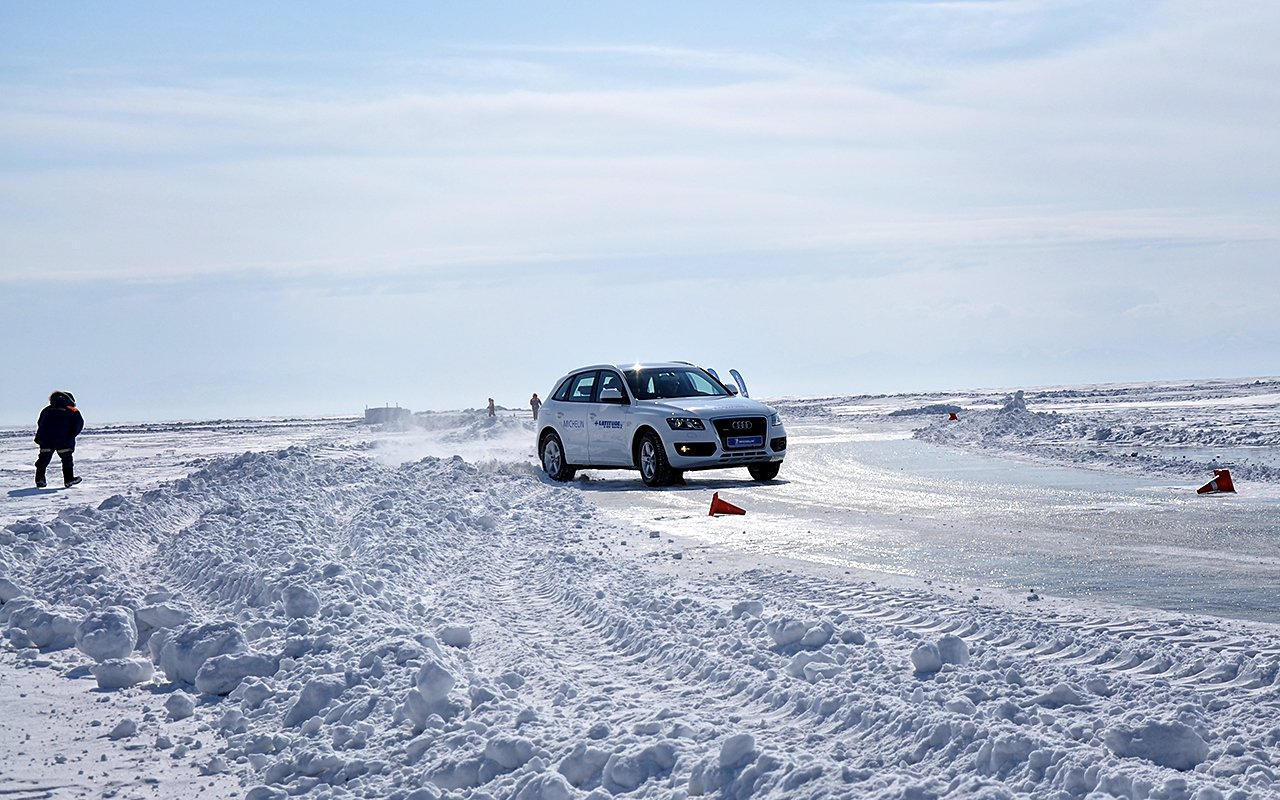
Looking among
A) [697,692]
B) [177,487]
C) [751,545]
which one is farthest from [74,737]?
[177,487]

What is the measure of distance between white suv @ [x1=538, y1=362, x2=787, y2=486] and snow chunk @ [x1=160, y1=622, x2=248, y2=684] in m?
11.6

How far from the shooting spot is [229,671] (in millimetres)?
7465

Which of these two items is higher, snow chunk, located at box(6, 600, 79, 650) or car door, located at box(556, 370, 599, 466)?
car door, located at box(556, 370, 599, 466)

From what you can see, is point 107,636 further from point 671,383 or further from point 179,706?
point 671,383

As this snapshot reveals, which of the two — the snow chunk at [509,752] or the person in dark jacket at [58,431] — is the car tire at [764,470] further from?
the snow chunk at [509,752]

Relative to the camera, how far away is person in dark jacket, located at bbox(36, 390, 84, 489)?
2422 centimetres

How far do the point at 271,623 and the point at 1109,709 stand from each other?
16.3 feet

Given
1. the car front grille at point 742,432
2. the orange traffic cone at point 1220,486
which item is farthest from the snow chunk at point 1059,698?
A: the car front grille at point 742,432

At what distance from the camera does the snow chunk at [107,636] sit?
8.51m

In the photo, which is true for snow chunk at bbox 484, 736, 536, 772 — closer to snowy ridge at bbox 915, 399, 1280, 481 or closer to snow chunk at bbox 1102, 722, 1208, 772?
snow chunk at bbox 1102, 722, 1208, 772

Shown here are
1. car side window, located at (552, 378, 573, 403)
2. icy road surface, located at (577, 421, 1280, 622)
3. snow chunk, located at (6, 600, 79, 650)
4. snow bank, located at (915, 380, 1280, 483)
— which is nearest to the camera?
snow chunk, located at (6, 600, 79, 650)

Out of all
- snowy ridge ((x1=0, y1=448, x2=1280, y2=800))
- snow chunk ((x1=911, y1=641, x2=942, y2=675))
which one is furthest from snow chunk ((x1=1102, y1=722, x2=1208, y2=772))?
snow chunk ((x1=911, y1=641, x2=942, y2=675))

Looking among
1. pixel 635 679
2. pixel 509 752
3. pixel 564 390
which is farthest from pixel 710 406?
pixel 509 752

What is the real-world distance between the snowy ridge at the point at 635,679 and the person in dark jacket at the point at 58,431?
44.6ft
